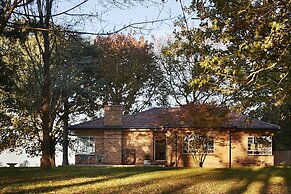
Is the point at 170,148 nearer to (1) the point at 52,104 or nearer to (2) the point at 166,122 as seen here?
(2) the point at 166,122

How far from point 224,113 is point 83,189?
1519 cm

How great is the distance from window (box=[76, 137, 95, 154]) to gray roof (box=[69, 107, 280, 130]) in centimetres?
104

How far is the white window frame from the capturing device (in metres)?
31.7

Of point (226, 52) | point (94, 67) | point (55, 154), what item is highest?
point (94, 67)

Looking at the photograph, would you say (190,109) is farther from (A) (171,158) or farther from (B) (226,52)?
(B) (226,52)

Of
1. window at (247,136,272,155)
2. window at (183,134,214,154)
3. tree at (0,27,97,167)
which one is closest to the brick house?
window at (247,136,272,155)

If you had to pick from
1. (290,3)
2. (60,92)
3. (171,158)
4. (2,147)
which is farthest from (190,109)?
(290,3)

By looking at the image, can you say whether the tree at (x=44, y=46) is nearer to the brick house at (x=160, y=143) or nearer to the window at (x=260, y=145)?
the brick house at (x=160, y=143)

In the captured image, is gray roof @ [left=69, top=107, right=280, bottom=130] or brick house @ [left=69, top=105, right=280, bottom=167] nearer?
gray roof @ [left=69, top=107, right=280, bottom=130]

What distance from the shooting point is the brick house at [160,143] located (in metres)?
30.6

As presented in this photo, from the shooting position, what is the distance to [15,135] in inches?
1312

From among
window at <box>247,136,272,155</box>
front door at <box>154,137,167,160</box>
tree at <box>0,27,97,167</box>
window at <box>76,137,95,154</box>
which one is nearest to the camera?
tree at <box>0,27,97,167</box>

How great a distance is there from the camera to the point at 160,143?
31578mm

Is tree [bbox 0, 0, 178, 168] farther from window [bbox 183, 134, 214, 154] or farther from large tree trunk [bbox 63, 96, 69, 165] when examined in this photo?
window [bbox 183, 134, 214, 154]
